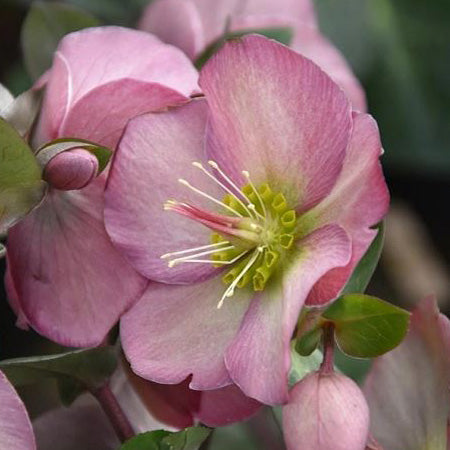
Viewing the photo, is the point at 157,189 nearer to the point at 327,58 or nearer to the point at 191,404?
the point at 191,404

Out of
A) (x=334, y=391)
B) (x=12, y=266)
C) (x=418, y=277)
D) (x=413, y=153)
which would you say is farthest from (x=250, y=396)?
(x=418, y=277)

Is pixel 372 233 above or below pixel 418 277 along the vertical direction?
above

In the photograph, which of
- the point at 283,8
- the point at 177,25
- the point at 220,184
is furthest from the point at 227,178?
the point at 283,8

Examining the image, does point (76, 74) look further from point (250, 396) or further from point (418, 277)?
point (418, 277)

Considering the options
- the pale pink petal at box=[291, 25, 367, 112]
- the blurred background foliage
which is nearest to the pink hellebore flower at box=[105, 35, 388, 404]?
the pale pink petal at box=[291, 25, 367, 112]

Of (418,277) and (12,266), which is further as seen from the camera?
(418,277)

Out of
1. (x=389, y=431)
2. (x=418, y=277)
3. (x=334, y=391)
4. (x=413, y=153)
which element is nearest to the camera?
(x=334, y=391)
